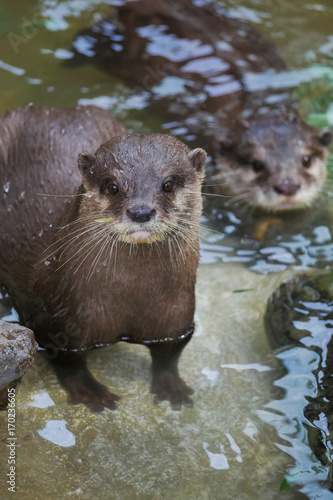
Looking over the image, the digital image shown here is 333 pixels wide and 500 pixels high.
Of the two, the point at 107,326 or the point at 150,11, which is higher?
the point at 150,11

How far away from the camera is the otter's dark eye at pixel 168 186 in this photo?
317 centimetres

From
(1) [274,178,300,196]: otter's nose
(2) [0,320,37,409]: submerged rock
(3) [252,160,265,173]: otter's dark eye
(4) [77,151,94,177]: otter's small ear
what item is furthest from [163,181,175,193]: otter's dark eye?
(3) [252,160,265,173]: otter's dark eye

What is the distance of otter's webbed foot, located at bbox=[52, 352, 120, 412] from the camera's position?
3490 mm

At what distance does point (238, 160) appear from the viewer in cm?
538

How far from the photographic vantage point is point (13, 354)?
3.01 metres

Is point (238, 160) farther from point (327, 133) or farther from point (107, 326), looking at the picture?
point (107, 326)

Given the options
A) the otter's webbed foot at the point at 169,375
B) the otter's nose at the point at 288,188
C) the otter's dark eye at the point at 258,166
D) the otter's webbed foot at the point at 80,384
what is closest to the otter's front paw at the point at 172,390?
the otter's webbed foot at the point at 169,375

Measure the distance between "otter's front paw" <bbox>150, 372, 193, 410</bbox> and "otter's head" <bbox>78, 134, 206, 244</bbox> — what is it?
708mm

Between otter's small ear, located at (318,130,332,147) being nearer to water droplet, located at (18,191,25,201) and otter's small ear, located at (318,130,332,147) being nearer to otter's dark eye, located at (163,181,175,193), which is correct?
water droplet, located at (18,191,25,201)

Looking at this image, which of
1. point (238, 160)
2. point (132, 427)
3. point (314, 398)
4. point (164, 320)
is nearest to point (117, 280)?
point (164, 320)

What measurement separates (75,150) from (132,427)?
134 cm

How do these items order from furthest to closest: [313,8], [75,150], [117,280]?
[313,8]
[75,150]
[117,280]

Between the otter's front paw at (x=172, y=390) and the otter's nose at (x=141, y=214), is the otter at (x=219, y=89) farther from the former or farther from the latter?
the otter's nose at (x=141, y=214)

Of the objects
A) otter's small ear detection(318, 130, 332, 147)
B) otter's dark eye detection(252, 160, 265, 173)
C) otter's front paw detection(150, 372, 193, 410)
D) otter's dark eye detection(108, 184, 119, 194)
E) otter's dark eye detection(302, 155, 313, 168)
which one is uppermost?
otter's dark eye detection(108, 184, 119, 194)
